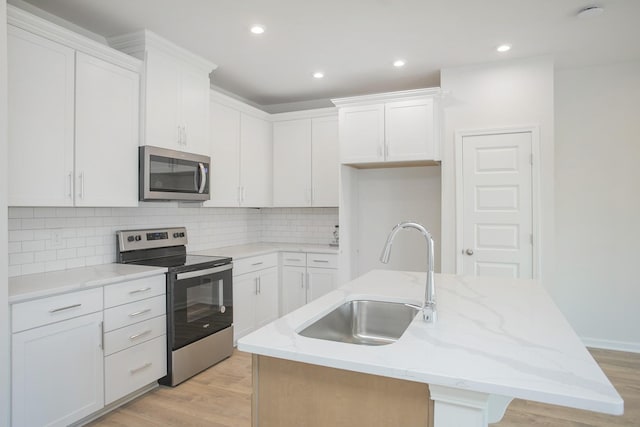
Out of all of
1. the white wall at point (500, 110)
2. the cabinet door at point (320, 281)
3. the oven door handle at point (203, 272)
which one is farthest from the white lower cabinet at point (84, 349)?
the white wall at point (500, 110)

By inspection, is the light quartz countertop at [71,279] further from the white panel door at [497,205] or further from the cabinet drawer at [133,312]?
the white panel door at [497,205]

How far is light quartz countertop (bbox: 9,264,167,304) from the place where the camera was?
2.11 meters

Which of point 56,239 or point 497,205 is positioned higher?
point 497,205

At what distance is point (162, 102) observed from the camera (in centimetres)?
309

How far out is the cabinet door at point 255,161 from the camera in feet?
13.8

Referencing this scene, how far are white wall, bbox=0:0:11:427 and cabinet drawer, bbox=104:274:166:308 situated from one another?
0.56 m

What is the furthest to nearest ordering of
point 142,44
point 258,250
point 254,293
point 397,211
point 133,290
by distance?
point 397,211, point 258,250, point 254,293, point 142,44, point 133,290

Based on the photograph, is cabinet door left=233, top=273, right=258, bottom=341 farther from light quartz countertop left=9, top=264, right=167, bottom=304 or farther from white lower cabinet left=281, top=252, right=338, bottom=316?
light quartz countertop left=9, top=264, right=167, bottom=304

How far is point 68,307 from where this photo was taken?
7.42 ft

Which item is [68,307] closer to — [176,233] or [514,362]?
[176,233]

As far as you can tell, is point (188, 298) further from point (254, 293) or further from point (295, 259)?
point (295, 259)

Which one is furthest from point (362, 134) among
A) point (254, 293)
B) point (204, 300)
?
point (204, 300)

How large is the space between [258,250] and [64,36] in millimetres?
2439

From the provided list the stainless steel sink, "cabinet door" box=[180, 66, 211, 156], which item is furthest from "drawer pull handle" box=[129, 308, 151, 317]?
the stainless steel sink
